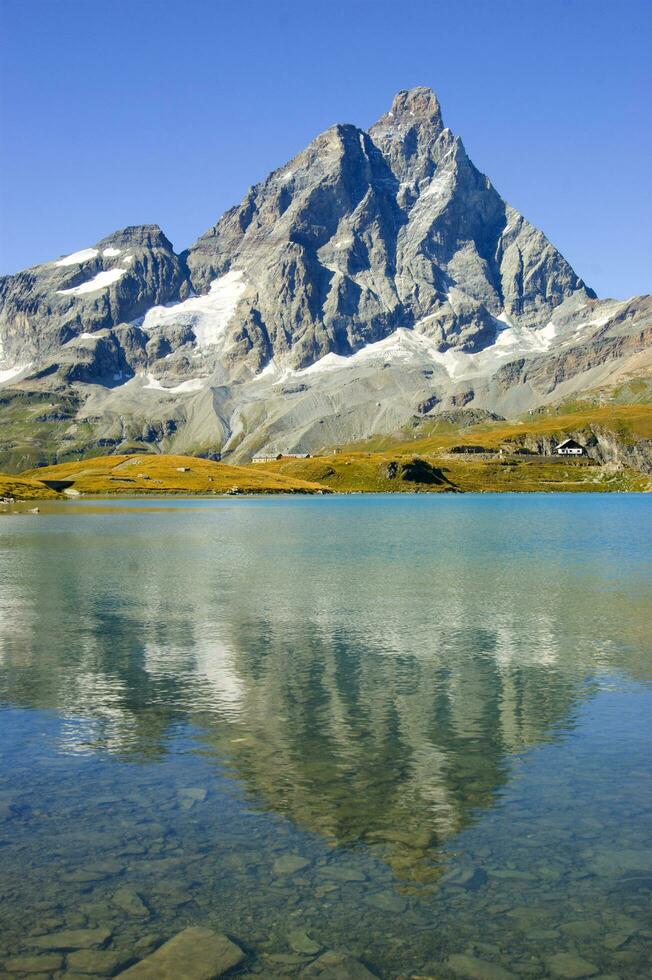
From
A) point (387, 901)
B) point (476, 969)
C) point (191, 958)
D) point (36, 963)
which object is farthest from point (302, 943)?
point (36, 963)

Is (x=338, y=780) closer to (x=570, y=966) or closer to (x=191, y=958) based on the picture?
(x=191, y=958)

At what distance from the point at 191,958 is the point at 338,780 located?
9.17 m

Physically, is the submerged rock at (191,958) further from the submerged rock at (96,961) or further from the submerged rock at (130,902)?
the submerged rock at (130,902)

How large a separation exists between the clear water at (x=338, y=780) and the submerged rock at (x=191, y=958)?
306 millimetres

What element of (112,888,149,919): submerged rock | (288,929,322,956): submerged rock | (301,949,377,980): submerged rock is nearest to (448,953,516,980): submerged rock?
(301,949,377,980): submerged rock

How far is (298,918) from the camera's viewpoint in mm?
16094

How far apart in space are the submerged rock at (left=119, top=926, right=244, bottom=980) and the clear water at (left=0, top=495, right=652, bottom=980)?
31 cm

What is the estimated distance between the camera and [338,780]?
23.4 meters

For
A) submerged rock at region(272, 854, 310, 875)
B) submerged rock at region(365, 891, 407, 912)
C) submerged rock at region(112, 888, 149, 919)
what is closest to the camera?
submerged rock at region(112, 888, 149, 919)

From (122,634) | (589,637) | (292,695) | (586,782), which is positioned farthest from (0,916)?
(589,637)

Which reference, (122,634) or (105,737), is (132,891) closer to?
(105,737)

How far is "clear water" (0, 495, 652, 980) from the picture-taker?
1591 centimetres

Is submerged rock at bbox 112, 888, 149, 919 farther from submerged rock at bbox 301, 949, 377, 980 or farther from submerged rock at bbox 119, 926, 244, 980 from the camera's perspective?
submerged rock at bbox 301, 949, 377, 980

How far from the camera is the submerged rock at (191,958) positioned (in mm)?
14227
